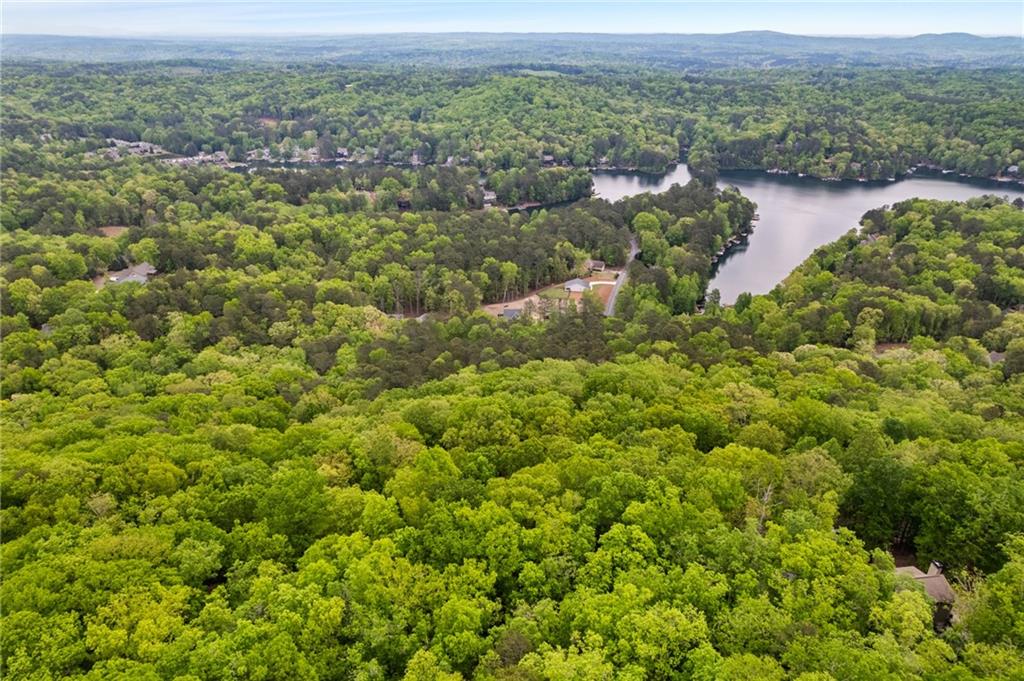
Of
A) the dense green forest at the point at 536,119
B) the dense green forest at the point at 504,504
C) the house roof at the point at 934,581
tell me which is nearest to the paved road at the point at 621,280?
the dense green forest at the point at 504,504

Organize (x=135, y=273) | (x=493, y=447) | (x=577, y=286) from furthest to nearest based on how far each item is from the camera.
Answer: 1. (x=577, y=286)
2. (x=135, y=273)
3. (x=493, y=447)

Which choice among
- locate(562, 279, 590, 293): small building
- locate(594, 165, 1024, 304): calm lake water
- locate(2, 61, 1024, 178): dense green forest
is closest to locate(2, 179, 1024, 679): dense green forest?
locate(562, 279, 590, 293): small building

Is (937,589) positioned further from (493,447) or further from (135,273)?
(135,273)

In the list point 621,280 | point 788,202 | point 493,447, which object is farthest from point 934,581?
point 788,202

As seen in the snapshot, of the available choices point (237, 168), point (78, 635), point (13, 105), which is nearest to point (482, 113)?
point (237, 168)

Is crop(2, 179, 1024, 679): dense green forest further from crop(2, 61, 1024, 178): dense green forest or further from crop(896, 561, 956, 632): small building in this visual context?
crop(2, 61, 1024, 178): dense green forest

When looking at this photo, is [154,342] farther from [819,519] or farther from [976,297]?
[976,297]
